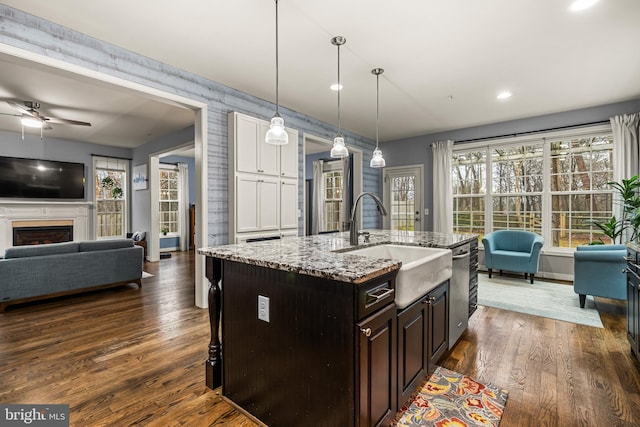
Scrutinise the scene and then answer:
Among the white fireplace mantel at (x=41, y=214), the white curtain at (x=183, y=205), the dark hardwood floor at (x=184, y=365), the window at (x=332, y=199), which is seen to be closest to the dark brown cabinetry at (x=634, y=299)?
the dark hardwood floor at (x=184, y=365)

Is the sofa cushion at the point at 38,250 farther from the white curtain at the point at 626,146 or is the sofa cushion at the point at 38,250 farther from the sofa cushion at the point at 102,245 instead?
the white curtain at the point at 626,146

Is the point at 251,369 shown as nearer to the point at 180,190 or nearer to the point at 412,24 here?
the point at 412,24

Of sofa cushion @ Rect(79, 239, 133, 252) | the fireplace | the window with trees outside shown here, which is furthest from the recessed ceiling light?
the fireplace

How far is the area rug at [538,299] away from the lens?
10.5 feet

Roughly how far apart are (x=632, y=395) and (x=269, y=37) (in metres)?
3.65

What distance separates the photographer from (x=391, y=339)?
4.70ft

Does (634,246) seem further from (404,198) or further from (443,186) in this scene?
(404,198)

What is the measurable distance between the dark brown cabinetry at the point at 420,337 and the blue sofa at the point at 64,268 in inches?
161

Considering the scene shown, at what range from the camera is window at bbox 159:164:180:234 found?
806cm

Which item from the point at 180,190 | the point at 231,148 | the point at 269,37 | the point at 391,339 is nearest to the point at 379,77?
the point at 269,37

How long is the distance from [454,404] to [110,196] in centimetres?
810

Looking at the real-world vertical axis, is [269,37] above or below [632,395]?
above

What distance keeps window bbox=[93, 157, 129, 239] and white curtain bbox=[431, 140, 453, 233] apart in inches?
280

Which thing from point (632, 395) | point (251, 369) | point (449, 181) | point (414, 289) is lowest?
point (632, 395)
